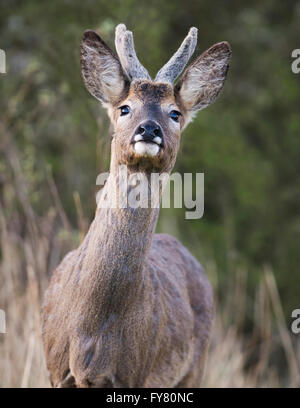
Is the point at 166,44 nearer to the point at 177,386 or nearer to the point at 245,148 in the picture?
the point at 245,148

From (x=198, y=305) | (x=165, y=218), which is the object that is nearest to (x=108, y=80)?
(x=198, y=305)

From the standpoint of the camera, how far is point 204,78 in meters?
5.88

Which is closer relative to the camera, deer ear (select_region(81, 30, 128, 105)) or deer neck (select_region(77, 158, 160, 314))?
deer neck (select_region(77, 158, 160, 314))

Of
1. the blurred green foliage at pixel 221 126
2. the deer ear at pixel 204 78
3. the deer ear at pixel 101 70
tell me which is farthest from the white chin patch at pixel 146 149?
the blurred green foliage at pixel 221 126

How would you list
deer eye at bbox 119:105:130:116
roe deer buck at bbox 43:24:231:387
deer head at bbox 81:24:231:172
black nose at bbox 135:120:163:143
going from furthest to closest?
deer eye at bbox 119:105:130:116 → roe deer buck at bbox 43:24:231:387 → deer head at bbox 81:24:231:172 → black nose at bbox 135:120:163:143

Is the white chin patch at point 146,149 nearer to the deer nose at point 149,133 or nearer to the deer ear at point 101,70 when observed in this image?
the deer nose at point 149,133

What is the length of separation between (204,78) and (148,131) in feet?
3.60

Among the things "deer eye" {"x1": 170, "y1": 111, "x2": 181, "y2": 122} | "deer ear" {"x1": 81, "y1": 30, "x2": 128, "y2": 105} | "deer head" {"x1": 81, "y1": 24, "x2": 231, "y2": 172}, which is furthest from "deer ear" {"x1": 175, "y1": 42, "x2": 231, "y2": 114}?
"deer ear" {"x1": 81, "y1": 30, "x2": 128, "y2": 105}

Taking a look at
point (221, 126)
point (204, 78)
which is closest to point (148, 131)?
point (204, 78)

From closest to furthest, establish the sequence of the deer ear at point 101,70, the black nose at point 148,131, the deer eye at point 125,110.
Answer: the black nose at point 148,131, the deer eye at point 125,110, the deer ear at point 101,70

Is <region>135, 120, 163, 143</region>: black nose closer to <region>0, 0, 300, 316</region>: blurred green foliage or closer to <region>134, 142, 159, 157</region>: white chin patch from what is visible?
<region>134, 142, 159, 157</region>: white chin patch

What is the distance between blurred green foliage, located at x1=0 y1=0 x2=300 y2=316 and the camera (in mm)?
9883

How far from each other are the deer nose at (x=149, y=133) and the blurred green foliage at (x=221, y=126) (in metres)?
4.35

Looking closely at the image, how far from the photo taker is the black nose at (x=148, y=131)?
497cm
